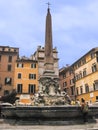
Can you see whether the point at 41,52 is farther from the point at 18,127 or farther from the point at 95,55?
the point at 18,127

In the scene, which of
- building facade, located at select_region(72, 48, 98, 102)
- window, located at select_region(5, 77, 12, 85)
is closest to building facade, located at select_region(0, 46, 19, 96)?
window, located at select_region(5, 77, 12, 85)

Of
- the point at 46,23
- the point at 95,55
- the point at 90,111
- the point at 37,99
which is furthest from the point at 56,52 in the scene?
the point at 90,111

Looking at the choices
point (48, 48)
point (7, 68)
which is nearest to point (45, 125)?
point (48, 48)

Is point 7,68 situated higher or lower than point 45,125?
higher

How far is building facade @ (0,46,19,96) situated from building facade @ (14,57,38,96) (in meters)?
1.06

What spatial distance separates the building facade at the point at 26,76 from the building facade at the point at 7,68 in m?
1.06

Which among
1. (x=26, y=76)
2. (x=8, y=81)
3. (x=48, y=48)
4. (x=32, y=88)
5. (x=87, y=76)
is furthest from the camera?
(x=26, y=76)

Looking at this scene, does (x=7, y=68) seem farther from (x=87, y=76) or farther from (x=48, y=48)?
(x=48, y=48)

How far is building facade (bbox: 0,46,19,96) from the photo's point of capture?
49.2 metres

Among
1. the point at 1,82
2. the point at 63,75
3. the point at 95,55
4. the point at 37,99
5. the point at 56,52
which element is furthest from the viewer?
the point at 63,75

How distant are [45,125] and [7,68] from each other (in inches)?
1564

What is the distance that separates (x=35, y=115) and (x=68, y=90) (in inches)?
1855

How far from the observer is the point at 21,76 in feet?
164

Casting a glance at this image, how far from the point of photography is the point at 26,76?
50.5 meters
